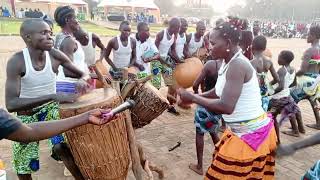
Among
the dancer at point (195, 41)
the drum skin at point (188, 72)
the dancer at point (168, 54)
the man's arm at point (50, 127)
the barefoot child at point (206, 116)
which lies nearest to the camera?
the man's arm at point (50, 127)

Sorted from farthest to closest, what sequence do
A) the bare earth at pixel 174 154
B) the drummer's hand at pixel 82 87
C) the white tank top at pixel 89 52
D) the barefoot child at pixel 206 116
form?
the white tank top at pixel 89 52 → the bare earth at pixel 174 154 → the barefoot child at pixel 206 116 → the drummer's hand at pixel 82 87

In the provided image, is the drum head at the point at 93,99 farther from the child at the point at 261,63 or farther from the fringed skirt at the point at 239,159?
the child at the point at 261,63

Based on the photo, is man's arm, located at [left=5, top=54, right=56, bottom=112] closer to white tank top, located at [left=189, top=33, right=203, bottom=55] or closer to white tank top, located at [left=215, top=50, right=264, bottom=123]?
white tank top, located at [left=215, top=50, right=264, bottom=123]

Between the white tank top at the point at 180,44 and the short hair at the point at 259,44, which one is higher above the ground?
the short hair at the point at 259,44

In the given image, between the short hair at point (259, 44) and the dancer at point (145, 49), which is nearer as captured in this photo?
the short hair at point (259, 44)

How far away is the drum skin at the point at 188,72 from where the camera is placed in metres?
5.96

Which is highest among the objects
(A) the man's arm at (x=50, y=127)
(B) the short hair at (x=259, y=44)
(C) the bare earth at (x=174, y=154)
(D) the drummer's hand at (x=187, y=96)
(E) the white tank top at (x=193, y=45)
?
(B) the short hair at (x=259, y=44)

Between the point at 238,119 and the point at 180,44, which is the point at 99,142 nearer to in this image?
the point at 238,119

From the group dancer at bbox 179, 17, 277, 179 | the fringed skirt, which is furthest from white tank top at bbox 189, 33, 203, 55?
the fringed skirt

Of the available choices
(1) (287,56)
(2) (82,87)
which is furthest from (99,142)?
(1) (287,56)

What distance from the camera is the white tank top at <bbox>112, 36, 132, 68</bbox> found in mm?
6209

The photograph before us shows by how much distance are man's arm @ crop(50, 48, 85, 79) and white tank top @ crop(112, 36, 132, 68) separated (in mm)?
2394

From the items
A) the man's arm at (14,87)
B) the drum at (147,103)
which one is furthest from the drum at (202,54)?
the man's arm at (14,87)

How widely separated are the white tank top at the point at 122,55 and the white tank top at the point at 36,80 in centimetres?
283
